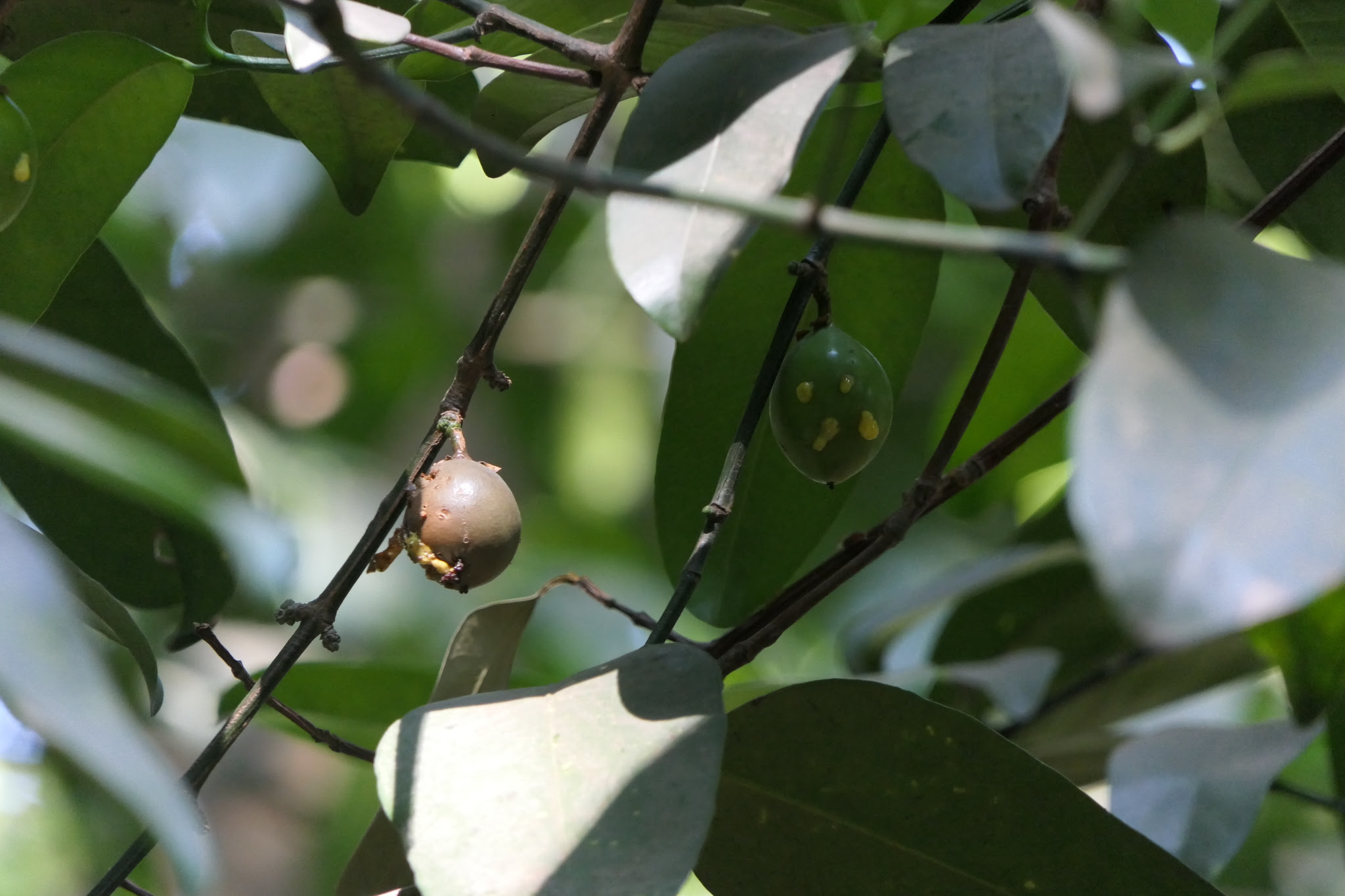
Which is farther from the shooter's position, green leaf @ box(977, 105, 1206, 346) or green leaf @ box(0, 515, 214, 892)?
green leaf @ box(977, 105, 1206, 346)

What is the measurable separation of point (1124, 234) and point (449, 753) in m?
0.36

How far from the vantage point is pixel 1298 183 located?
51 centimetres

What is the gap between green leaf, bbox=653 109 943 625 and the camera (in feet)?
2.01

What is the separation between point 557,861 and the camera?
0.35 m

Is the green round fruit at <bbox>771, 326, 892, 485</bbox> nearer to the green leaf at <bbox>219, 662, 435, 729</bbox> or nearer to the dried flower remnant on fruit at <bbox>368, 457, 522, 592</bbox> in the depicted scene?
the dried flower remnant on fruit at <bbox>368, 457, 522, 592</bbox>

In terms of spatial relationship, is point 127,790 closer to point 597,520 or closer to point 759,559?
point 759,559

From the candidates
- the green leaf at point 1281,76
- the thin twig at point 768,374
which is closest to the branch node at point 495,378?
the thin twig at point 768,374

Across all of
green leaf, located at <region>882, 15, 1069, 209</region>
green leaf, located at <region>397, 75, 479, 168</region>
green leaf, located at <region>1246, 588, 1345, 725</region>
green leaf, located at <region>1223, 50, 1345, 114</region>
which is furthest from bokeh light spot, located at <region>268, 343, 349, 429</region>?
green leaf, located at <region>1223, 50, 1345, 114</region>

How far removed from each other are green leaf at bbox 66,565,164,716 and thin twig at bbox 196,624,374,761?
0.08 feet


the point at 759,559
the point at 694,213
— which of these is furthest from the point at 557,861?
the point at 759,559

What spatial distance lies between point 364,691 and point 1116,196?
0.52 m

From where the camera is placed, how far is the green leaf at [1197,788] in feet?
2.09

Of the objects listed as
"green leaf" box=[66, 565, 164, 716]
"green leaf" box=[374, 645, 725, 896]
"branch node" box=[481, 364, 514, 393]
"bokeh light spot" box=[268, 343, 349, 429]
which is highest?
"branch node" box=[481, 364, 514, 393]

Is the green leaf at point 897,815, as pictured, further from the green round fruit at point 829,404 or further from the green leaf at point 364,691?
the green leaf at point 364,691
